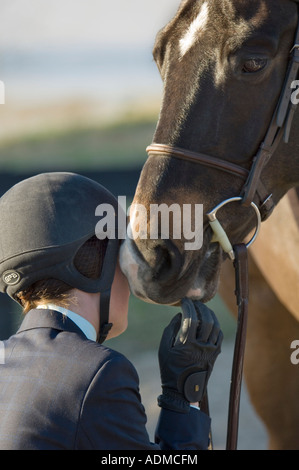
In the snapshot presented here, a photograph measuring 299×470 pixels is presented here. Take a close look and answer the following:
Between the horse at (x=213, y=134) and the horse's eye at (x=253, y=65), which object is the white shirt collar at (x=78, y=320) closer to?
the horse at (x=213, y=134)

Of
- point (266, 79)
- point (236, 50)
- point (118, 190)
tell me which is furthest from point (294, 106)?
point (118, 190)

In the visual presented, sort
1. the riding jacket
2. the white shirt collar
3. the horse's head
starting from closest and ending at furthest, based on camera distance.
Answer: the riding jacket < the white shirt collar < the horse's head

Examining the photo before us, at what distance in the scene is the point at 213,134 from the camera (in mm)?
2295

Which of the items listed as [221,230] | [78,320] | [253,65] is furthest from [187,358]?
[253,65]

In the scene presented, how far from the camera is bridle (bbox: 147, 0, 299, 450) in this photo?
89.9 inches

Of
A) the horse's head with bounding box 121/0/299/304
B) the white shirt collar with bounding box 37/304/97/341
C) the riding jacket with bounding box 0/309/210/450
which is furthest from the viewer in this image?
the horse's head with bounding box 121/0/299/304

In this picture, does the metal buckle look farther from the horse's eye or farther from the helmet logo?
the helmet logo

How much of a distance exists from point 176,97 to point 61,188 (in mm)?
534

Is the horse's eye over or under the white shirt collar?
over

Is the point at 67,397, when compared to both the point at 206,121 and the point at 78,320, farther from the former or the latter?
the point at 206,121

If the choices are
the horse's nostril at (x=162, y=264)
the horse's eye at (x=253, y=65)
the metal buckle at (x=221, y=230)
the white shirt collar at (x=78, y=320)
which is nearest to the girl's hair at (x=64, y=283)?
the white shirt collar at (x=78, y=320)

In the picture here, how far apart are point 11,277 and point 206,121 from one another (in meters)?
0.81

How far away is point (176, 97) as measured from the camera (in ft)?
7.53

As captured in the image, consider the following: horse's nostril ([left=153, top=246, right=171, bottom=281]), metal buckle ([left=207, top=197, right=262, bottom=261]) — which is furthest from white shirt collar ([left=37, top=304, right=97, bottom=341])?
metal buckle ([left=207, top=197, right=262, bottom=261])
